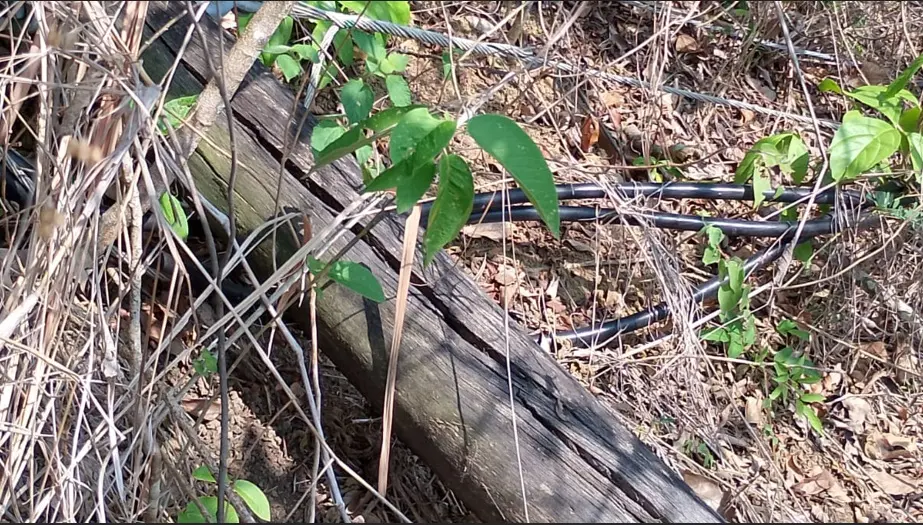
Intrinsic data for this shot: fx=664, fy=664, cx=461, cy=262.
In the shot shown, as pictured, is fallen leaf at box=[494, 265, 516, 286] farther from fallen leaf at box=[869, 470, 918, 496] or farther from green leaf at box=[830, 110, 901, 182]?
fallen leaf at box=[869, 470, 918, 496]

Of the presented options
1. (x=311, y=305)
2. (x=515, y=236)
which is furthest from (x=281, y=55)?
(x=515, y=236)

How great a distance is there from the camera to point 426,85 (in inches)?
80.2

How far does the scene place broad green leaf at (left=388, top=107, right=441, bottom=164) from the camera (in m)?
0.87

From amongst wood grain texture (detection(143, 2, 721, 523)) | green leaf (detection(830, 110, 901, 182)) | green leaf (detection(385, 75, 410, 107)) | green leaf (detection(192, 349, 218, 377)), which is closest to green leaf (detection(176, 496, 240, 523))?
green leaf (detection(192, 349, 218, 377))

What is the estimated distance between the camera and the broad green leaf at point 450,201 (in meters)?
0.89

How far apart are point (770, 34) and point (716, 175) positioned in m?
0.62

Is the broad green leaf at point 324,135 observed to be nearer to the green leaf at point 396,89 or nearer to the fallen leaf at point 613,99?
the green leaf at point 396,89

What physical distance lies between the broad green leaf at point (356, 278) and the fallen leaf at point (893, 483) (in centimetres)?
152

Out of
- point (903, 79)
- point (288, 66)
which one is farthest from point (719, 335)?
point (288, 66)

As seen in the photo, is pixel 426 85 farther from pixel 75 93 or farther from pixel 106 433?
pixel 106 433

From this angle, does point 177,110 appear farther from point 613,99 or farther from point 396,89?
point 613,99

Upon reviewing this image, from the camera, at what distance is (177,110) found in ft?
4.07

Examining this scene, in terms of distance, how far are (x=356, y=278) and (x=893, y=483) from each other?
5.30 feet

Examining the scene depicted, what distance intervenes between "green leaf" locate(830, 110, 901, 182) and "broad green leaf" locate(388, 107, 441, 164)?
49.8 inches
